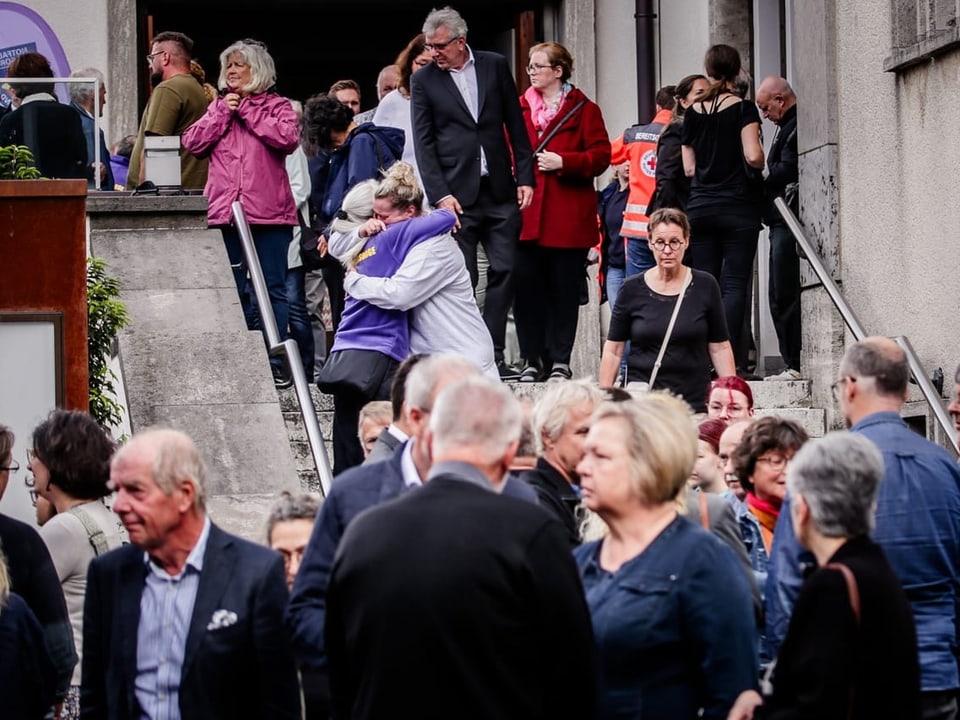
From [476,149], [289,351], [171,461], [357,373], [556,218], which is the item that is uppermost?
[476,149]

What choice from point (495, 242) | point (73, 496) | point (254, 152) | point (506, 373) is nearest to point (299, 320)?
point (254, 152)

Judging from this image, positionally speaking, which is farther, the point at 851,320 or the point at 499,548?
the point at 851,320

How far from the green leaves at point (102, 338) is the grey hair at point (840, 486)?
5.60 meters

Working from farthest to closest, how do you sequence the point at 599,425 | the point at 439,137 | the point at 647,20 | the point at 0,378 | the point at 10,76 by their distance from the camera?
the point at 647,20 → the point at 10,76 → the point at 439,137 → the point at 0,378 → the point at 599,425

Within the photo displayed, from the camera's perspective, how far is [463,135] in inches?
450

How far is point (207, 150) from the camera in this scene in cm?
1195

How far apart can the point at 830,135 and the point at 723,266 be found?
1243mm

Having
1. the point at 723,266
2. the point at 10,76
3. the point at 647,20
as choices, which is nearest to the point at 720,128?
the point at 723,266

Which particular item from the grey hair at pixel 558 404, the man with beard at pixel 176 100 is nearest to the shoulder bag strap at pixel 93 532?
the grey hair at pixel 558 404

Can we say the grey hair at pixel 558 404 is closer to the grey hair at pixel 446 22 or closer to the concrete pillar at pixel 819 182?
the grey hair at pixel 446 22

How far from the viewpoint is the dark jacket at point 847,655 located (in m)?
4.74

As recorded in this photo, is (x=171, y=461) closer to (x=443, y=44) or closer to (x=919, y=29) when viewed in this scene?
(x=443, y=44)

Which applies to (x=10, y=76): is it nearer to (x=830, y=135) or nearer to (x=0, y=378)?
(x=0, y=378)

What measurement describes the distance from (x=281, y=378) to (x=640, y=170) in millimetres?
3056
